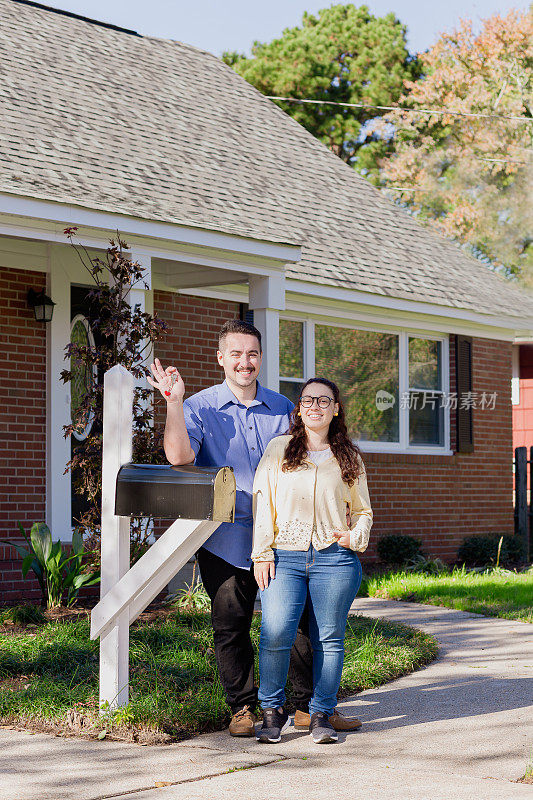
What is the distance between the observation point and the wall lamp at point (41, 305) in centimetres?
922

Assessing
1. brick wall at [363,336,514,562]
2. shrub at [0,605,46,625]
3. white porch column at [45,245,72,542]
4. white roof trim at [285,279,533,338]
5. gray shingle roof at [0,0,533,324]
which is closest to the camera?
shrub at [0,605,46,625]

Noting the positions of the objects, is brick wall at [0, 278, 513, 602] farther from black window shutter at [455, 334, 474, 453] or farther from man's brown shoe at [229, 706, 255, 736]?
man's brown shoe at [229, 706, 255, 736]

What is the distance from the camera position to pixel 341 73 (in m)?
31.0

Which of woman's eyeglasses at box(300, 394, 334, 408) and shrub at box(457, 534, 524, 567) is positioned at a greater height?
woman's eyeglasses at box(300, 394, 334, 408)

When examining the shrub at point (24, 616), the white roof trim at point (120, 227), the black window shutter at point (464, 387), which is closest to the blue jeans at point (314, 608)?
the shrub at point (24, 616)

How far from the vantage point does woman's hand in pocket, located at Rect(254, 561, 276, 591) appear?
4777mm

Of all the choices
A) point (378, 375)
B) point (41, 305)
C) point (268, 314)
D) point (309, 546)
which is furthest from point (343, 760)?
point (378, 375)

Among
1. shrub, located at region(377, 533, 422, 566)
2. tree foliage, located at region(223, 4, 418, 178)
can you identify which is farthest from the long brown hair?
tree foliage, located at region(223, 4, 418, 178)

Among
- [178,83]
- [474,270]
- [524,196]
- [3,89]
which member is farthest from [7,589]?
[524,196]

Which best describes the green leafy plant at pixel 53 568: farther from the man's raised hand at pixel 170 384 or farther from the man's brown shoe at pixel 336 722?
the man's raised hand at pixel 170 384

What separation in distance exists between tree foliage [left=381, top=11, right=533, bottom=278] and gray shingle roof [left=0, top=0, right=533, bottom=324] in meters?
14.0

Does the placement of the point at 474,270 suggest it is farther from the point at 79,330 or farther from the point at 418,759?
the point at 418,759

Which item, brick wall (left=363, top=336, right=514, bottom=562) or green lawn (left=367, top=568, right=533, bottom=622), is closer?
green lawn (left=367, top=568, right=533, bottom=622)

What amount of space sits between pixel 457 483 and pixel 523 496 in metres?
0.84
